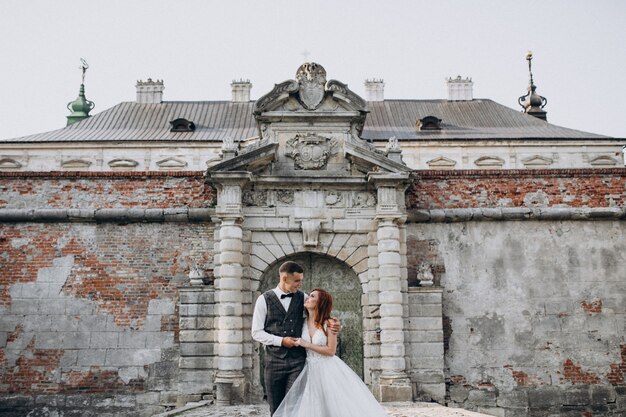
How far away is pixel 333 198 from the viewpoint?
11.9 meters

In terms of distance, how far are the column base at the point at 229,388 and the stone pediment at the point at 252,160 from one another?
3635 millimetres

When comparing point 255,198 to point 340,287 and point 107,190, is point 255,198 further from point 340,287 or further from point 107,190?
point 107,190

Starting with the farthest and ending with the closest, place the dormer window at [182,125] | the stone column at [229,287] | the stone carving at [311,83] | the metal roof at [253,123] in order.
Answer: the dormer window at [182,125]
the metal roof at [253,123]
the stone carving at [311,83]
the stone column at [229,287]

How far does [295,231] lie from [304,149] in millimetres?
1581

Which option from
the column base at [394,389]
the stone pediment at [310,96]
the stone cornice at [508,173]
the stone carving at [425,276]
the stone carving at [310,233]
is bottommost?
the column base at [394,389]

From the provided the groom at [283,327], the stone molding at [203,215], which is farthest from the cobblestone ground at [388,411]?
the stone molding at [203,215]

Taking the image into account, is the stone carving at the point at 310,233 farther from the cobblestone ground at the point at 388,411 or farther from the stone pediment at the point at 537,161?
the stone pediment at the point at 537,161

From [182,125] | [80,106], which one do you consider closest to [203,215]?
[182,125]

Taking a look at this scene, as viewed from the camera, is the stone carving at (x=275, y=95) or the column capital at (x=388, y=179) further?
the stone carving at (x=275, y=95)

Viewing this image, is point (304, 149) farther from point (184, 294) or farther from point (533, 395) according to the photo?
point (533, 395)

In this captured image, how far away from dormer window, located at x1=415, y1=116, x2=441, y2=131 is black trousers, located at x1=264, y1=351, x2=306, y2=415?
79.6 ft

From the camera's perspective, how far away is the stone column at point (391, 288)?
11.0 meters

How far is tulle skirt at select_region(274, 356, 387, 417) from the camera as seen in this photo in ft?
20.1

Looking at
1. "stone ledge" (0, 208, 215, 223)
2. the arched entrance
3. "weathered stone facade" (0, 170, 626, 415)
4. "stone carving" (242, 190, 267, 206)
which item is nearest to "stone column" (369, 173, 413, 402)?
"weathered stone facade" (0, 170, 626, 415)
